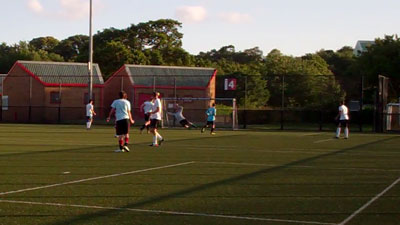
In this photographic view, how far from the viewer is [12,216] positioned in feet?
23.2

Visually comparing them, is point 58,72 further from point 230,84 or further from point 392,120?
point 392,120

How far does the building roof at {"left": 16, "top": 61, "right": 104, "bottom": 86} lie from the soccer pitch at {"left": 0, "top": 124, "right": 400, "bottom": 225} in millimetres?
33063

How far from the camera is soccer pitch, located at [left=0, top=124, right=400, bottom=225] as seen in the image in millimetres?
7184

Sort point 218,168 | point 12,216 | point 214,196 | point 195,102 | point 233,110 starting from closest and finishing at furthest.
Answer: point 12,216 < point 214,196 < point 218,168 < point 233,110 < point 195,102

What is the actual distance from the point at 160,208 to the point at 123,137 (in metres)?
9.45

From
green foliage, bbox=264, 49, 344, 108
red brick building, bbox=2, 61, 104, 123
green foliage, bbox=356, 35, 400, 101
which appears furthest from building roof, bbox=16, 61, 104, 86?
green foliage, bbox=356, 35, 400, 101

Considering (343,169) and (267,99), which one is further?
(267,99)

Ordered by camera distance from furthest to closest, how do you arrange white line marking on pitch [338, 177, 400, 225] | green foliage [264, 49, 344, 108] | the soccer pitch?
green foliage [264, 49, 344, 108], the soccer pitch, white line marking on pitch [338, 177, 400, 225]

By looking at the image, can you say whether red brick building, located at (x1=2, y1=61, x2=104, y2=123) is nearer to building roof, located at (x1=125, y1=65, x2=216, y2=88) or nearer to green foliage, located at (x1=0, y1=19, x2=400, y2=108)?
building roof, located at (x1=125, y1=65, x2=216, y2=88)

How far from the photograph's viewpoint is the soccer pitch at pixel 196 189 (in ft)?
23.6

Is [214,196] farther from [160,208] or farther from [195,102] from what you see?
[195,102]

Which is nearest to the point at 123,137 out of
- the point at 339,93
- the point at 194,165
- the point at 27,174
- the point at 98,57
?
the point at 194,165

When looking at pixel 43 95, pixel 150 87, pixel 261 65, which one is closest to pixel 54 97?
pixel 43 95

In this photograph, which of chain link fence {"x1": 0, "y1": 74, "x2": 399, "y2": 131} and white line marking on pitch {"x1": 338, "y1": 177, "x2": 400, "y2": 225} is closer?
white line marking on pitch {"x1": 338, "y1": 177, "x2": 400, "y2": 225}
